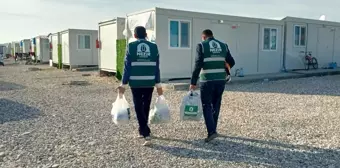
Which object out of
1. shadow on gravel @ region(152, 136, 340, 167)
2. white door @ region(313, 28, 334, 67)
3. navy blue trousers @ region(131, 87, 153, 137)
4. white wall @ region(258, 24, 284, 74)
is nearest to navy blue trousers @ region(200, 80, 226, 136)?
shadow on gravel @ region(152, 136, 340, 167)

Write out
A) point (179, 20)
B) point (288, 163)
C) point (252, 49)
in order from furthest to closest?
point (252, 49) < point (179, 20) < point (288, 163)

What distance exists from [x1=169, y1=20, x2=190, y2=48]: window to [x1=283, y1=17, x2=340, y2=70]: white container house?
19.5ft

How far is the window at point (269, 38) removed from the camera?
48.7 ft

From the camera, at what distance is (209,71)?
4805mm

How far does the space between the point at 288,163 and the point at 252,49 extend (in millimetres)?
10939

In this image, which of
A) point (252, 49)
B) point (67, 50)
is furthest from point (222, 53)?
point (67, 50)

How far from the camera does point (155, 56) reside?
470 centimetres

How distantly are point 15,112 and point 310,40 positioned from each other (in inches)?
587

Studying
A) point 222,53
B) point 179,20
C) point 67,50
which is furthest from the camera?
point 67,50

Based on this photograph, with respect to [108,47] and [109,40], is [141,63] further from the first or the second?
[108,47]

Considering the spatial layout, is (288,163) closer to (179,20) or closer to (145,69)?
(145,69)

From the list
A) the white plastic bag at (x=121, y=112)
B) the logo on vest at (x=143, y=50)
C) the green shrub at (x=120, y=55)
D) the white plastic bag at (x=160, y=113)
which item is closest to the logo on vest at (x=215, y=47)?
the logo on vest at (x=143, y=50)

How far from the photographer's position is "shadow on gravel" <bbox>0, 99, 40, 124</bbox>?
6.39m

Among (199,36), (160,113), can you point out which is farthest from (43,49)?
(160,113)
